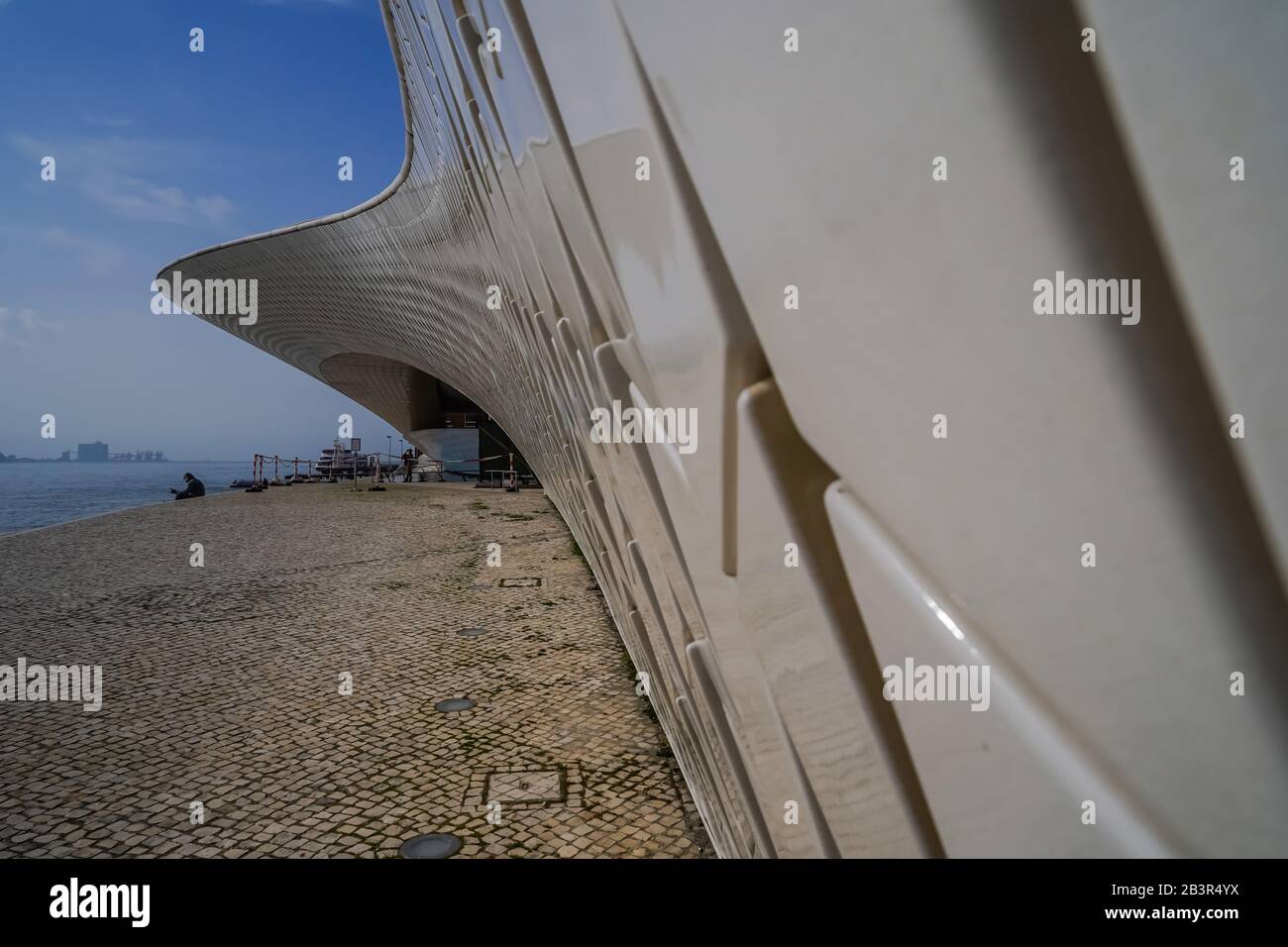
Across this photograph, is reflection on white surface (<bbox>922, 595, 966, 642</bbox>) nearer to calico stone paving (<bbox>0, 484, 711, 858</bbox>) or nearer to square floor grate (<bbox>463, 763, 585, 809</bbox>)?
calico stone paving (<bbox>0, 484, 711, 858</bbox>)

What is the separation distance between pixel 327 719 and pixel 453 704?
78cm

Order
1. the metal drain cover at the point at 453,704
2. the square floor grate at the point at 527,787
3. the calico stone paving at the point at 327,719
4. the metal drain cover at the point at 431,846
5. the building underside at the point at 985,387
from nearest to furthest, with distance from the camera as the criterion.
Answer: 1. the building underside at the point at 985,387
2. the metal drain cover at the point at 431,846
3. the calico stone paving at the point at 327,719
4. the square floor grate at the point at 527,787
5. the metal drain cover at the point at 453,704

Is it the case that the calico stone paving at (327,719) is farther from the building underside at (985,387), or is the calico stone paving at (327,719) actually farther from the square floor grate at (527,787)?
the building underside at (985,387)

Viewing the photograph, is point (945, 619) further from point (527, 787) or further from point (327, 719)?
point (327, 719)

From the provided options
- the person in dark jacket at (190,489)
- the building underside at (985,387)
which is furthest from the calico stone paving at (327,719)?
the person in dark jacket at (190,489)

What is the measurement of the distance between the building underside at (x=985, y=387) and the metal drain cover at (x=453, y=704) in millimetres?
4184

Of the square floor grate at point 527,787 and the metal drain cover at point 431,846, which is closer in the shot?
the metal drain cover at point 431,846

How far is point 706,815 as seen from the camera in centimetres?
320

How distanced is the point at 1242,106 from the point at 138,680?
658cm

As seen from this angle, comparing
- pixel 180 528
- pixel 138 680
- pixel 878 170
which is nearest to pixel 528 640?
pixel 138 680

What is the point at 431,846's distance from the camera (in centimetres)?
321

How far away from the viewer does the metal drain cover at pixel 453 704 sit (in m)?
4.79

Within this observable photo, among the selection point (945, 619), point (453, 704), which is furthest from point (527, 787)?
point (945, 619)
